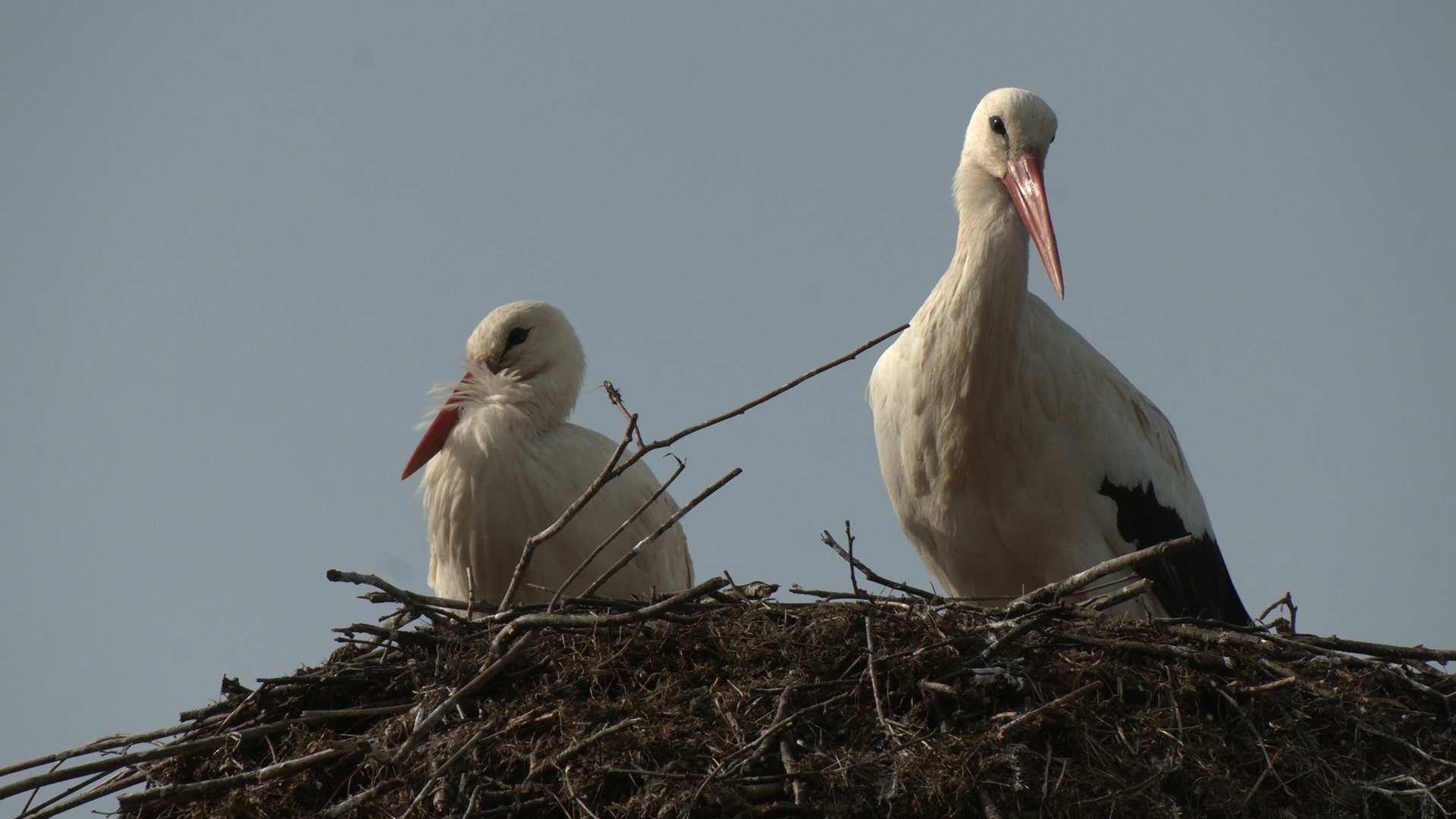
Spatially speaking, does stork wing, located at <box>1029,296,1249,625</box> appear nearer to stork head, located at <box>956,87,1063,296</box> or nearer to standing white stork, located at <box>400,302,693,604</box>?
stork head, located at <box>956,87,1063,296</box>

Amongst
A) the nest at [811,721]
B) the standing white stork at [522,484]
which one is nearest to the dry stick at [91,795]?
the nest at [811,721]

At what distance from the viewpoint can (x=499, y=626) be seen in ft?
10.7

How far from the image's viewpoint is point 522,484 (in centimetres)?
450

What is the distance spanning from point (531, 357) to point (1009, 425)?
1.69 m

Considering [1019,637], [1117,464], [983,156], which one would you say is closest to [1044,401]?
[1117,464]

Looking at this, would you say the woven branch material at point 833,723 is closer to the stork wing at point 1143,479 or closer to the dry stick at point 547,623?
the dry stick at point 547,623

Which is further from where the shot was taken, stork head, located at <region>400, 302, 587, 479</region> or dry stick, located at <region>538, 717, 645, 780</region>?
stork head, located at <region>400, 302, 587, 479</region>

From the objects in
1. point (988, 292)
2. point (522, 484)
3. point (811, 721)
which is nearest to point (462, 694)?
point (811, 721)

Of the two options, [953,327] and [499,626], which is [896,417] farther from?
[499,626]

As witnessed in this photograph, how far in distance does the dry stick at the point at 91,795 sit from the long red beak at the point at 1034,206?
8.13 feet

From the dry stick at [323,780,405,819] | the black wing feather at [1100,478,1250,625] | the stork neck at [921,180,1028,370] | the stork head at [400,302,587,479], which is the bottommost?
the dry stick at [323,780,405,819]

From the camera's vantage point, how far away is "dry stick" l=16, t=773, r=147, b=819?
2963 mm

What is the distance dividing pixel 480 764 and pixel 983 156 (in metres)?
2.29

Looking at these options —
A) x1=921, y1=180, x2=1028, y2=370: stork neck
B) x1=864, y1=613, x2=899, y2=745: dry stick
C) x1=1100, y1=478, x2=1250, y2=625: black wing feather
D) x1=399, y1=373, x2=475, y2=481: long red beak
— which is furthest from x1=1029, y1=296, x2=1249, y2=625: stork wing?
x1=399, y1=373, x2=475, y2=481: long red beak
